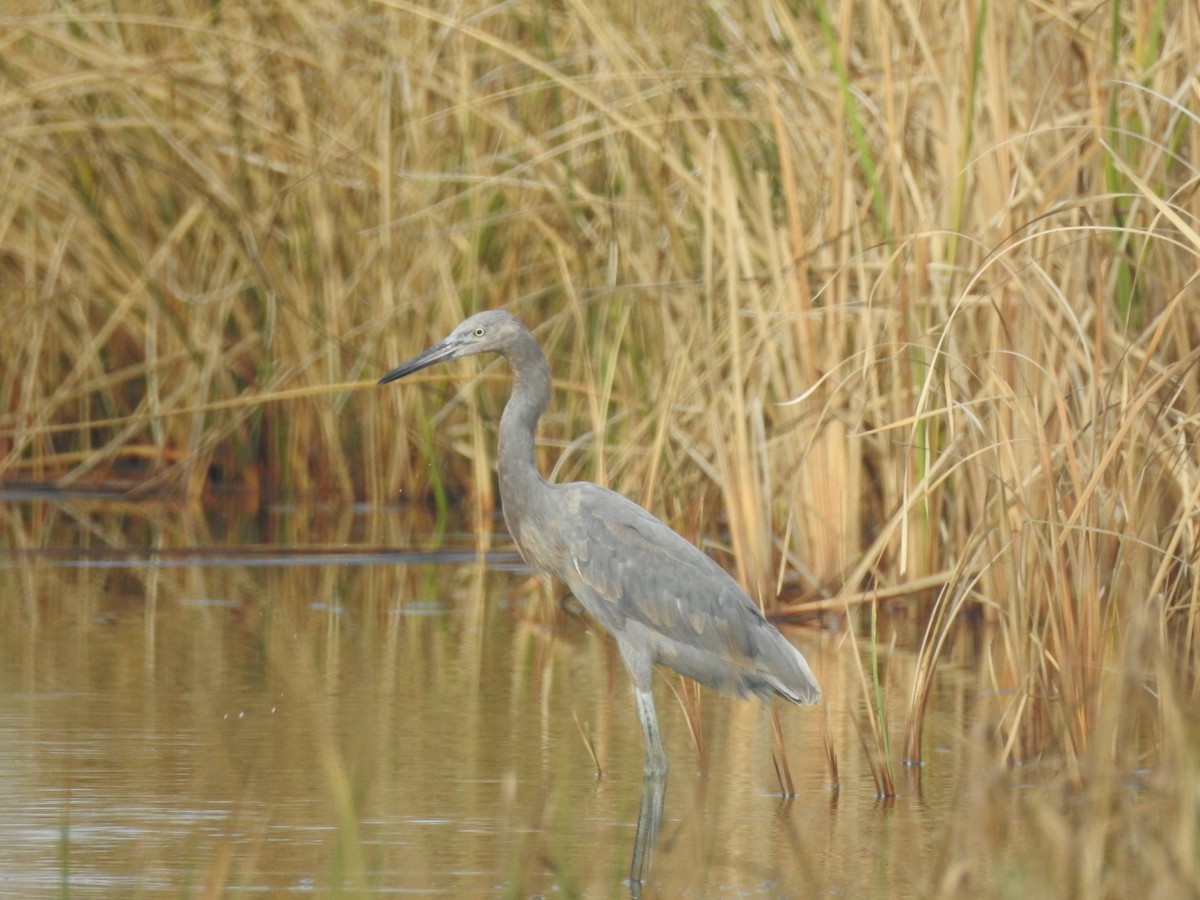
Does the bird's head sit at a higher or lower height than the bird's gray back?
higher

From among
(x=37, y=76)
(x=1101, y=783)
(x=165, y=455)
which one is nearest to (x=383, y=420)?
(x=165, y=455)

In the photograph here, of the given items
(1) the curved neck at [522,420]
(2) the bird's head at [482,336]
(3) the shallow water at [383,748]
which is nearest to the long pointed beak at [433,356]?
(2) the bird's head at [482,336]

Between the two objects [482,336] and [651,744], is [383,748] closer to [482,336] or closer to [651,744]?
[651,744]

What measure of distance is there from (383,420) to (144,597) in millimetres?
2467

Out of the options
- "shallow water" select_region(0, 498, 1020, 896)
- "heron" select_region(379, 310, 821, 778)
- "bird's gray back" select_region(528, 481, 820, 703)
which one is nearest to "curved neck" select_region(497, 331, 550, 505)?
"heron" select_region(379, 310, 821, 778)

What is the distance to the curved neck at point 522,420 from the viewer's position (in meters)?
6.12

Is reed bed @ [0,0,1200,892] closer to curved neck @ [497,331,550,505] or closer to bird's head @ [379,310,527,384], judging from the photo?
curved neck @ [497,331,550,505]

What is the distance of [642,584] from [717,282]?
226cm

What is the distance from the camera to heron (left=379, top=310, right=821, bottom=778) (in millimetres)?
5785

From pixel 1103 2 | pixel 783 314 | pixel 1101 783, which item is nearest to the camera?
pixel 1101 783

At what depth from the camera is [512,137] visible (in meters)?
9.63

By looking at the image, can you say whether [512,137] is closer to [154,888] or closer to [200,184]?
[200,184]

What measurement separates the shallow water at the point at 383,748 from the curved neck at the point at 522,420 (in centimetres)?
65

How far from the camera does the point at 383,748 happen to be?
19.0 feet
